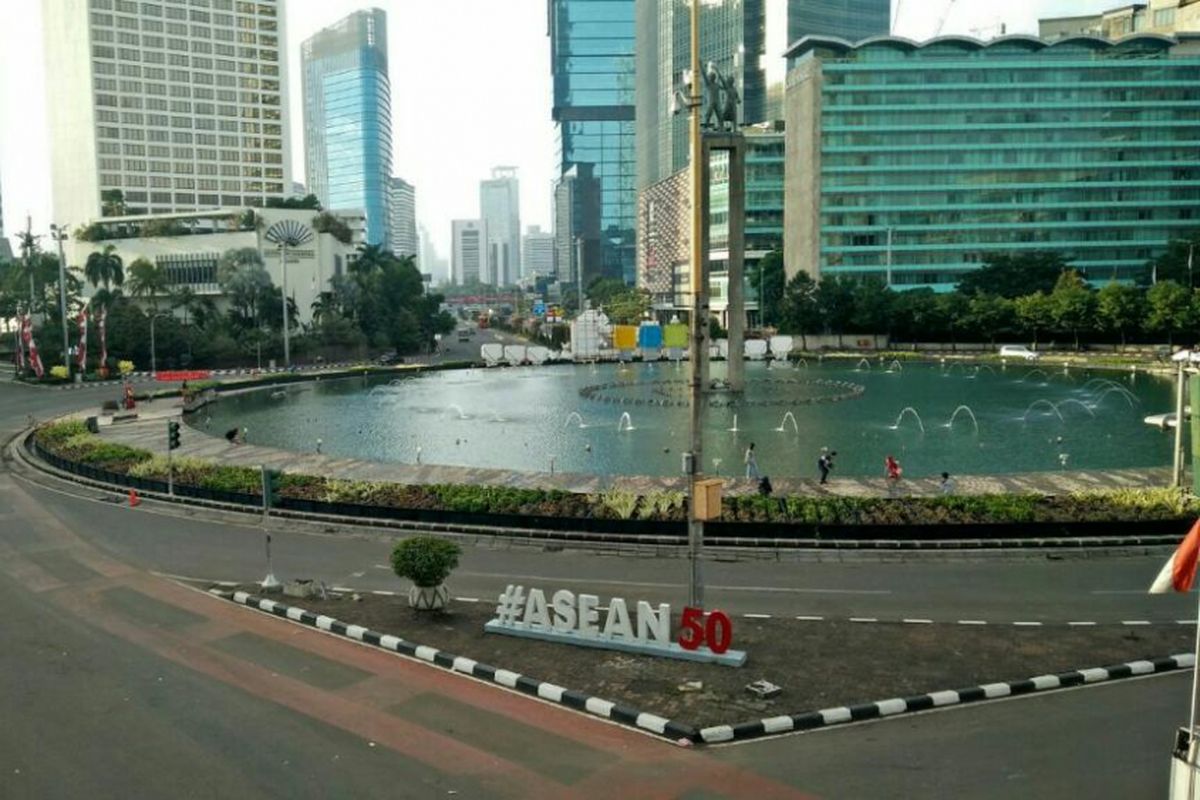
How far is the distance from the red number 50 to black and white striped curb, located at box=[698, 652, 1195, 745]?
2516mm

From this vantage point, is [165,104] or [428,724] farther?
[165,104]

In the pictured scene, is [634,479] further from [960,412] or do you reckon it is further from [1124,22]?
[1124,22]

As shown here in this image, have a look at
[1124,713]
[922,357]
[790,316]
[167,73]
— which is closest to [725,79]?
[1124,713]

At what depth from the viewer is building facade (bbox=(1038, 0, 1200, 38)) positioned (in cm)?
15662

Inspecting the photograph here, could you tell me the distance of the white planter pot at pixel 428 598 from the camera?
2144 centimetres

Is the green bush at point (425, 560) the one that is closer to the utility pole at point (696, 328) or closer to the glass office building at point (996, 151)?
the utility pole at point (696, 328)

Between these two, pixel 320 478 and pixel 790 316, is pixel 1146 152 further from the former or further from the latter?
pixel 320 478

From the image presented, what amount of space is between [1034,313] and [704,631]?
10341cm

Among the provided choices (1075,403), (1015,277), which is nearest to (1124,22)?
(1015,277)

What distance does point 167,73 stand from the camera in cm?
16400

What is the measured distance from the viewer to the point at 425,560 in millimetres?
21016

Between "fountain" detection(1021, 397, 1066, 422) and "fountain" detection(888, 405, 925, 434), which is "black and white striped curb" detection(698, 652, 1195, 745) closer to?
"fountain" detection(888, 405, 925, 434)

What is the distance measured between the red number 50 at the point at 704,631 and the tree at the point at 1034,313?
10199 centimetres

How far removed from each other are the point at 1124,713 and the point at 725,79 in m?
48.4
